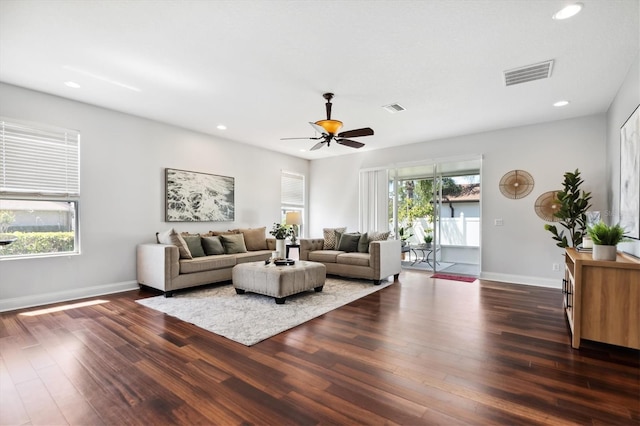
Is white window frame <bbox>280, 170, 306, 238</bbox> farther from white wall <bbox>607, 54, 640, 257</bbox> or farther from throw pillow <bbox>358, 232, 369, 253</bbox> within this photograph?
white wall <bbox>607, 54, 640, 257</bbox>

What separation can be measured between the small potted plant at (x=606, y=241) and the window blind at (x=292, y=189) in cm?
616

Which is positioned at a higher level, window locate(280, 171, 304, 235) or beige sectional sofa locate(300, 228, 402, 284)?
window locate(280, 171, 304, 235)

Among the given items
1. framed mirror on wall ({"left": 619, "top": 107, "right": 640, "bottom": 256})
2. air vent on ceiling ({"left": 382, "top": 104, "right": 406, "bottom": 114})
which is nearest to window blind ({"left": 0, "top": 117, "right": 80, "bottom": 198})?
air vent on ceiling ({"left": 382, "top": 104, "right": 406, "bottom": 114})

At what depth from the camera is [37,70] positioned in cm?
357

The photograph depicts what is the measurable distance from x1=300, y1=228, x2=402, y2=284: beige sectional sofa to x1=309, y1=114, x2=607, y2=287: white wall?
193 centimetres

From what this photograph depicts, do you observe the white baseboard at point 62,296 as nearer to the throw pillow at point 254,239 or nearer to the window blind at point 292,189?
the throw pillow at point 254,239

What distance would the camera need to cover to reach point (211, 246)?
5527mm

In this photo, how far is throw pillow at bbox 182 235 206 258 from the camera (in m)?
5.24

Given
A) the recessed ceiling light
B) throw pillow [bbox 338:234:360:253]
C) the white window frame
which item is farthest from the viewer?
the white window frame

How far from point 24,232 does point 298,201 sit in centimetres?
543

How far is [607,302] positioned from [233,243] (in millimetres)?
5216

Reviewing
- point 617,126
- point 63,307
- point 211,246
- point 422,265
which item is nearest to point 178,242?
point 211,246

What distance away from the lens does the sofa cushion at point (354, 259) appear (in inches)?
216

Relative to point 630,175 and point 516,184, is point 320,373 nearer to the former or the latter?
point 630,175
